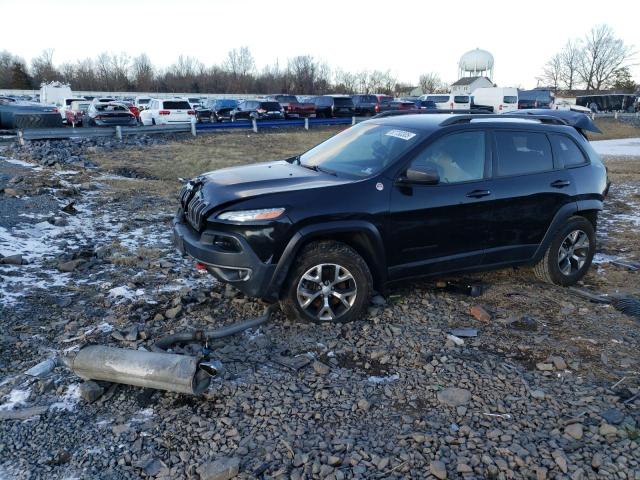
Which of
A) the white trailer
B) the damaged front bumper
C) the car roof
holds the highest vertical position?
the white trailer

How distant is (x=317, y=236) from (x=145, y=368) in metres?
1.71

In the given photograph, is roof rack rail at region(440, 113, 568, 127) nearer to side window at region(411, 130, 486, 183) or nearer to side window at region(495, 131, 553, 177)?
side window at region(411, 130, 486, 183)

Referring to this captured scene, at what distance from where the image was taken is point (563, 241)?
5676 mm

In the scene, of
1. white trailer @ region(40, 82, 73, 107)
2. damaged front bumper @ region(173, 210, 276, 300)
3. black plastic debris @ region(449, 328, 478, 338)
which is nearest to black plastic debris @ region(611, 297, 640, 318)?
black plastic debris @ region(449, 328, 478, 338)

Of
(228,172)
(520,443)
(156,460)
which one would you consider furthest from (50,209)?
(520,443)

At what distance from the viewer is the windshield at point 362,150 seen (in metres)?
4.79

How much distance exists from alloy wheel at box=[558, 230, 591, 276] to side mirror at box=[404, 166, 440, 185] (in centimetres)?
210

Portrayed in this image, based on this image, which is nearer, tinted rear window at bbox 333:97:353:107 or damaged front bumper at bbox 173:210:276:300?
damaged front bumper at bbox 173:210:276:300

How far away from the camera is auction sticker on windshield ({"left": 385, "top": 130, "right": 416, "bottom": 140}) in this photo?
4921 millimetres

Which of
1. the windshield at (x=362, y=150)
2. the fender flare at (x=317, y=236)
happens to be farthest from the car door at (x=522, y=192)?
the fender flare at (x=317, y=236)

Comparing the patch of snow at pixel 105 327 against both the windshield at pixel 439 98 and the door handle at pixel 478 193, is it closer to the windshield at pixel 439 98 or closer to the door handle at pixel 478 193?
the door handle at pixel 478 193

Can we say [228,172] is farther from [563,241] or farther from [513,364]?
[563,241]

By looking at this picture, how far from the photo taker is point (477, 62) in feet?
252

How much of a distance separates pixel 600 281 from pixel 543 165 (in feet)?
5.35
